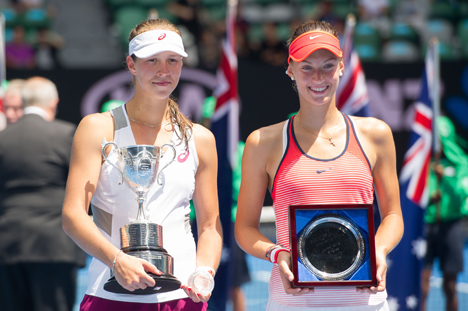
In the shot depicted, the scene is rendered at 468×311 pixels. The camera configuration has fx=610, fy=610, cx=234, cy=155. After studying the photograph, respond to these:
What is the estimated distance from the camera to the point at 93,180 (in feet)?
6.88

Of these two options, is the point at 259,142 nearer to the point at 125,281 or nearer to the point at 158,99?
the point at 158,99

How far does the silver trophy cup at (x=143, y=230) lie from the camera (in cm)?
197

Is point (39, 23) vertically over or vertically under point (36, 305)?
Answer: over

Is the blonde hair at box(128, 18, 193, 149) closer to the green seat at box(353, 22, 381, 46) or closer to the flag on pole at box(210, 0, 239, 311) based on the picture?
the flag on pole at box(210, 0, 239, 311)

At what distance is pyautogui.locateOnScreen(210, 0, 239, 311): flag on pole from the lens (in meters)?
4.61

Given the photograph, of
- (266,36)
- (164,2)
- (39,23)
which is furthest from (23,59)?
(266,36)

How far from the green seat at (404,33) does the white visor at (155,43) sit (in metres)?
8.43

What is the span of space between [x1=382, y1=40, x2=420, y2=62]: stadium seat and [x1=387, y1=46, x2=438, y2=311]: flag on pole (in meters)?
4.83

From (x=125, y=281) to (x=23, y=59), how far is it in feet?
27.0

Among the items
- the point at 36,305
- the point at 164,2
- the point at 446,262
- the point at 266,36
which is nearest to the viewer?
the point at 36,305

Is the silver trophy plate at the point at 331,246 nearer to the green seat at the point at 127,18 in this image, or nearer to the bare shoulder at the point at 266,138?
the bare shoulder at the point at 266,138

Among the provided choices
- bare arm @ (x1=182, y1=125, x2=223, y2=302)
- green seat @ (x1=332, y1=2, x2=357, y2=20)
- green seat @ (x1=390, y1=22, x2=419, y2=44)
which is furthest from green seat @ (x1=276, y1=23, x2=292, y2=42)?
bare arm @ (x1=182, y1=125, x2=223, y2=302)

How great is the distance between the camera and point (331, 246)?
2094 millimetres

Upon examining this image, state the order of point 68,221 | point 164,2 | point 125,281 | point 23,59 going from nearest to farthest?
point 125,281
point 68,221
point 23,59
point 164,2
